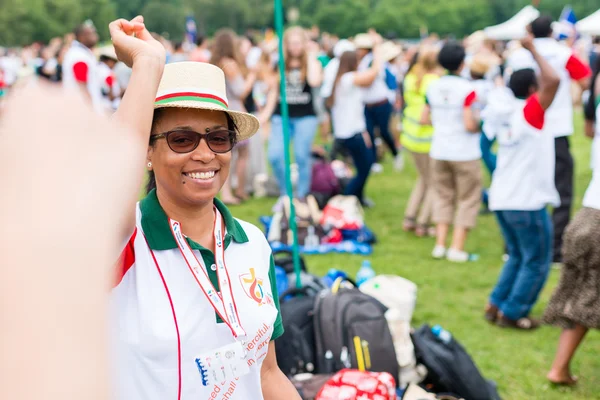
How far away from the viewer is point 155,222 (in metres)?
2.10

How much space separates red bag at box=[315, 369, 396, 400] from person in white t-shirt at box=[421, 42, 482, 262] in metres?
3.63

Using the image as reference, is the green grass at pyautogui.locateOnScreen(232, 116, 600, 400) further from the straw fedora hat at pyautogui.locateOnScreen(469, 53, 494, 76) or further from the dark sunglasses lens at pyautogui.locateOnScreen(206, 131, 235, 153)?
the dark sunglasses lens at pyautogui.locateOnScreen(206, 131, 235, 153)

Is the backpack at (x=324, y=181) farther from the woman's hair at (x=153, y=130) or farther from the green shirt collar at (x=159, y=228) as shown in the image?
the green shirt collar at (x=159, y=228)

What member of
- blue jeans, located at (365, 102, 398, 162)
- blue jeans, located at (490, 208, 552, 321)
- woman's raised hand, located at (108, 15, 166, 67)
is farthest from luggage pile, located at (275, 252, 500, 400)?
blue jeans, located at (365, 102, 398, 162)

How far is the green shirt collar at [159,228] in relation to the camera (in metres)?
2.05

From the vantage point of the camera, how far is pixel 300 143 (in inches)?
329

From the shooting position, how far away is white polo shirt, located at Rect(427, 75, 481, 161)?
6605 mm

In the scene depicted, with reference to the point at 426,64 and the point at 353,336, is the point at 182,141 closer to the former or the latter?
the point at 353,336

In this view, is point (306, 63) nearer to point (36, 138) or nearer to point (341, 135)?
point (341, 135)

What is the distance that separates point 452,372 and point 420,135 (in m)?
3.94

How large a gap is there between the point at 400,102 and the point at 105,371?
14.1 meters

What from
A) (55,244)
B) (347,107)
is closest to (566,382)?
(55,244)

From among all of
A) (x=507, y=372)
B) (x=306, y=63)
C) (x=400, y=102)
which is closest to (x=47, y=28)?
→ (x=400, y=102)

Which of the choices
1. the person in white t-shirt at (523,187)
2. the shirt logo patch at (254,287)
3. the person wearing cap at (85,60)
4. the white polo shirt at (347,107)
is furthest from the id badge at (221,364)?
the person wearing cap at (85,60)
